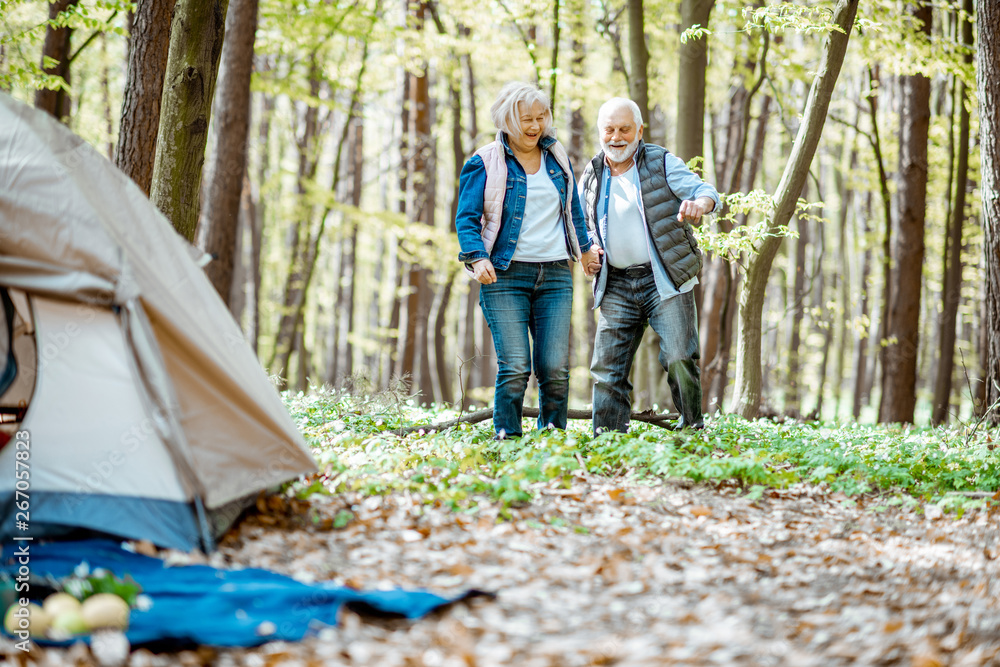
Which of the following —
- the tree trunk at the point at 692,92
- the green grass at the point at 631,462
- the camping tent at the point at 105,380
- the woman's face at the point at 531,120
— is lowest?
the green grass at the point at 631,462

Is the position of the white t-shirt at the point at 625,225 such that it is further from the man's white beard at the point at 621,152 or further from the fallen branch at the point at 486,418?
the fallen branch at the point at 486,418

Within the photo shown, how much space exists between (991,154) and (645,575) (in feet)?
19.0

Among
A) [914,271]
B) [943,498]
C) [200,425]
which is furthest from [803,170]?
[200,425]

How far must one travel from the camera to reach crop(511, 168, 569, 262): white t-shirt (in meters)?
4.59

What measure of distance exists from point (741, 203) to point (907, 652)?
4.84 metres

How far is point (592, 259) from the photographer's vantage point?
15.8 feet

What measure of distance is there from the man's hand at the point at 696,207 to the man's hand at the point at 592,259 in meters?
0.60

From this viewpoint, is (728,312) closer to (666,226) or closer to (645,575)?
(666,226)

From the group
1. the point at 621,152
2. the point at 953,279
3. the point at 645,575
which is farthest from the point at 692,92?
the point at 645,575

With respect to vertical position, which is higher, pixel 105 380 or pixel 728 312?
pixel 728 312

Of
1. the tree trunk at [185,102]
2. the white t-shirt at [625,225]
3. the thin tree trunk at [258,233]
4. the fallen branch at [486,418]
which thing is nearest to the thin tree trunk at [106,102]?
the thin tree trunk at [258,233]

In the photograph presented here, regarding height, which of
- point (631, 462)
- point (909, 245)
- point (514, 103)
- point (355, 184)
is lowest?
point (631, 462)

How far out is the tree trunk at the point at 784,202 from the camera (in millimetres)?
6258

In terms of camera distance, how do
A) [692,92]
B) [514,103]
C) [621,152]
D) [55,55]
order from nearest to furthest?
[514,103], [621,152], [692,92], [55,55]
